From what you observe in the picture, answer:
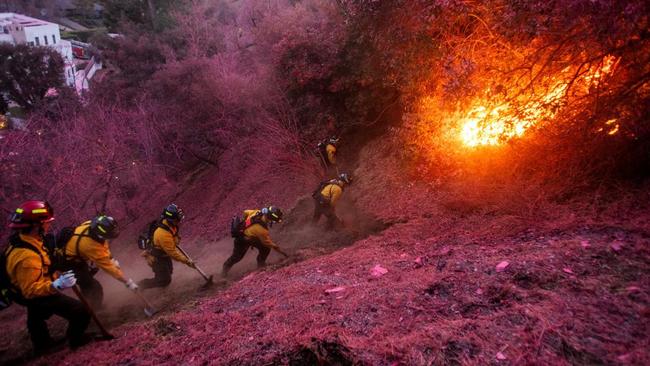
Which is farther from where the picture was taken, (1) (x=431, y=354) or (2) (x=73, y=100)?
(2) (x=73, y=100)

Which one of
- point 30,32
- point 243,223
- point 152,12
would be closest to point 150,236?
point 243,223

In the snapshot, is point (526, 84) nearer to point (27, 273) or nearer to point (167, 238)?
point (167, 238)

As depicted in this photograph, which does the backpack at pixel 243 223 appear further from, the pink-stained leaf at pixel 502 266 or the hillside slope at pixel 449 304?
the pink-stained leaf at pixel 502 266

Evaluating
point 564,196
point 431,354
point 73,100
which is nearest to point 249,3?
point 73,100

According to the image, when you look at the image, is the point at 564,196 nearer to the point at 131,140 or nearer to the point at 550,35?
the point at 550,35

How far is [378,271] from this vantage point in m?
6.21

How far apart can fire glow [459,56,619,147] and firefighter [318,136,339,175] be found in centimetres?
543

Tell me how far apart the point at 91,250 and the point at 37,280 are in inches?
51.9

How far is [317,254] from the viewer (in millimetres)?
8547

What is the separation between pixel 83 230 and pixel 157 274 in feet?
6.27

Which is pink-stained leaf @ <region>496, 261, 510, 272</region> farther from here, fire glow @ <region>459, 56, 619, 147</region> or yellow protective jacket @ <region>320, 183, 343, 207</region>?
yellow protective jacket @ <region>320, 183, 343, 207</region>

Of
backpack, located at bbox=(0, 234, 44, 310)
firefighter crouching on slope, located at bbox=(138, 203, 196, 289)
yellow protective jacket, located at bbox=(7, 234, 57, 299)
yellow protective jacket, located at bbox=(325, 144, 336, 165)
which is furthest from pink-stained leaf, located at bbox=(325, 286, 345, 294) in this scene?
yellow protective jacket, located at bbox=(325, 144, 336, 165)

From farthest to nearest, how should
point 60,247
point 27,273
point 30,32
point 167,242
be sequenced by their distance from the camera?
point 30,32 < point 167,242 < point 60,247 < point 27,273

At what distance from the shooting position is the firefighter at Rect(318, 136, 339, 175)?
1291 cm
